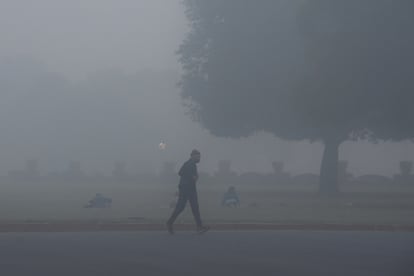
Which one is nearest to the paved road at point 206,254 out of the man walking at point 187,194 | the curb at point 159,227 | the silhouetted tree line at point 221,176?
the man walking at point 187,194

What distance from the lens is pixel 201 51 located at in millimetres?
45812

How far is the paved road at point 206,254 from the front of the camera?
11523 mm

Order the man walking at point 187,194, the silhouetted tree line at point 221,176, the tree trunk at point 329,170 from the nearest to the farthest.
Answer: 1. the man walking at point 187,194
2. the tree trunk at point 329,170
3. the silhouetted tree line at point 221,176

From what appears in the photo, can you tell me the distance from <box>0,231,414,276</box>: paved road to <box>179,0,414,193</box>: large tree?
19.4 m

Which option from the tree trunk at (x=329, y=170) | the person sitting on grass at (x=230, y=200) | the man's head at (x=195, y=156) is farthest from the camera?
the tree trunk at (x=329, y=170)

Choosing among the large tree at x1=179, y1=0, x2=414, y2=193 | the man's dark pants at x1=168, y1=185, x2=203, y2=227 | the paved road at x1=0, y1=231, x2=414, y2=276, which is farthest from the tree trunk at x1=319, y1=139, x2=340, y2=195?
the man's dark pants at x1=168, y1=185, x2=203, y2=227

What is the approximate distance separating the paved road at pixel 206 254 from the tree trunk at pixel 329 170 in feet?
84.3

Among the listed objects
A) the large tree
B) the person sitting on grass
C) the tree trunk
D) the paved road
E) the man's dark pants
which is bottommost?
the paved road

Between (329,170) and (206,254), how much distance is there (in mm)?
30768

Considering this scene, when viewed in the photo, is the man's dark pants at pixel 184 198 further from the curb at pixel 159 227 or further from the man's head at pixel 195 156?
the curb at pixel 159 227

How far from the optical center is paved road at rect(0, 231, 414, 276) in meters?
11.5

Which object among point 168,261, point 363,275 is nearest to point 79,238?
point 168,261

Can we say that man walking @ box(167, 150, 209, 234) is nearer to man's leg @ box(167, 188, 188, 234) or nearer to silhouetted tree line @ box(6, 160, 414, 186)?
man's leg @ box(167, 188, 188, 234)

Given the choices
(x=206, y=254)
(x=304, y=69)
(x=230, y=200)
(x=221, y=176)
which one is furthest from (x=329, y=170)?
(x=206, y=254)
